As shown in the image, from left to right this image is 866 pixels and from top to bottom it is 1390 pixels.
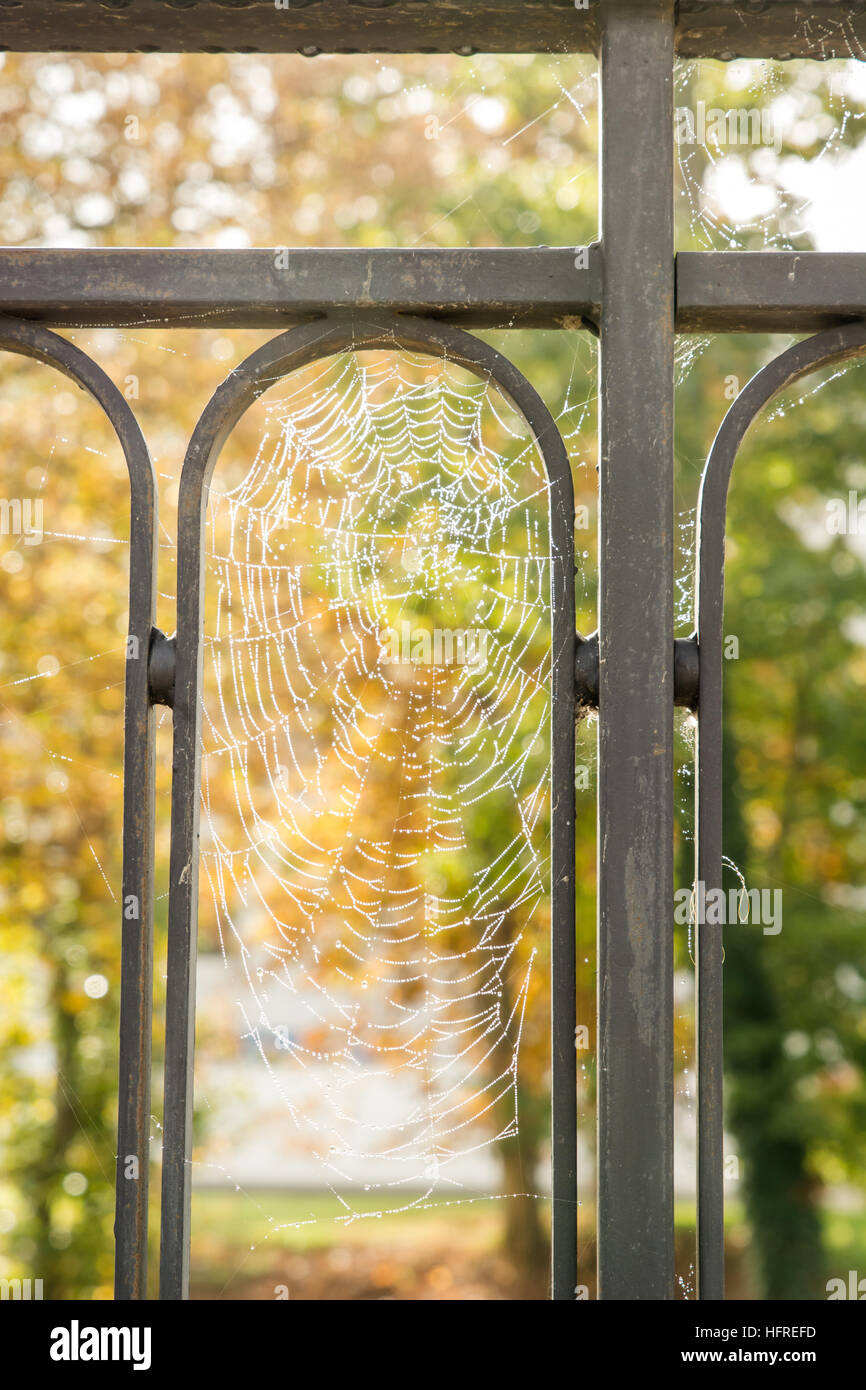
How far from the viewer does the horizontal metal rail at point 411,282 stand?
114cm

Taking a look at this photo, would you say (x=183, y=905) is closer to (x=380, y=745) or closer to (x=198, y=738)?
(x=198, y=738)

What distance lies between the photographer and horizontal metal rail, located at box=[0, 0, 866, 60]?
1.16 meters

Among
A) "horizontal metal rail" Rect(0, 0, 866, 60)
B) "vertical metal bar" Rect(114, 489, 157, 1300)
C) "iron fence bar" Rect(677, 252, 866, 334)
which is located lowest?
"vertical metal bar" Rect(114, 489, 157, 1300)

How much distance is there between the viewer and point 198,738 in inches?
45.1

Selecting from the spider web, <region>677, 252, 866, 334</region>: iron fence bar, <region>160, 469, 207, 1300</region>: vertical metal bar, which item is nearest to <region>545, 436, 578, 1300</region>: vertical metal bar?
<region>677, 252, 866, 334</region>: iron fence bar

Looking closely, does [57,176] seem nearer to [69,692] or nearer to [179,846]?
[69,692]

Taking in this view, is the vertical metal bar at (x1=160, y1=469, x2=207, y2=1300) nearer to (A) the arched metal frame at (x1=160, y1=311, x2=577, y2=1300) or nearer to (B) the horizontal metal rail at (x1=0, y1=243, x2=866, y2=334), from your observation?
(A) the arched metal frame at (x1=160, y1=311, x2=577, y2=1300)

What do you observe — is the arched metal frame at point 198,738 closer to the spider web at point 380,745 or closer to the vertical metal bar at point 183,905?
the vertical metal bar at point 183,905

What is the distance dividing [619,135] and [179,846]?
35.7 inches

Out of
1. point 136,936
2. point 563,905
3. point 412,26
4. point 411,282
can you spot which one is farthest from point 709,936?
point 412,26

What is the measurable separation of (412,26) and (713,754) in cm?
88

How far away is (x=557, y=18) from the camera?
1170 mm

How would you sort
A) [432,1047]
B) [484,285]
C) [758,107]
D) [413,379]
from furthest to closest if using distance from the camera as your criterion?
[432,1047]
[413,379]
[758,107]
[484,285]
